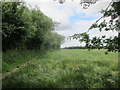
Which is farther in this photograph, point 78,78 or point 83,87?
point 78,78

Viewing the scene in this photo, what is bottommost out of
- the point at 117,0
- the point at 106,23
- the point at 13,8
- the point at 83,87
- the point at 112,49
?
the point at 83,87

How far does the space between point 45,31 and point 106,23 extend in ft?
82.3

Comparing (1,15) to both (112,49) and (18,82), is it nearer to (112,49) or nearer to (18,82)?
(18,82)

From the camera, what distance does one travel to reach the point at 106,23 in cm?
648

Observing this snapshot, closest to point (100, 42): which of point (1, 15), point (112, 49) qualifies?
point (112, 49)

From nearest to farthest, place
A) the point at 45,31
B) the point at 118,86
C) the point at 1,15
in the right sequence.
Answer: the point at 118,86 → the point at 1,15 → the point at 45,31

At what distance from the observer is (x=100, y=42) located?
602cm

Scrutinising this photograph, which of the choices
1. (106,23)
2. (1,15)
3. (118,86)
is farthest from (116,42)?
(1,15)

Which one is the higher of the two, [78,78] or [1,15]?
[1,15]

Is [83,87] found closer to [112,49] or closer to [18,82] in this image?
[112,49]

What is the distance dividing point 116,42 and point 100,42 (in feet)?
1.81

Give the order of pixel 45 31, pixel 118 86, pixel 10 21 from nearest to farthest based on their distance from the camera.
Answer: pixel 118 86, pixel 10 21, pixel 45 31

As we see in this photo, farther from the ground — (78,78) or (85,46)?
(85,46)

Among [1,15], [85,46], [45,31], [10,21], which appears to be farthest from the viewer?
[45,31]
